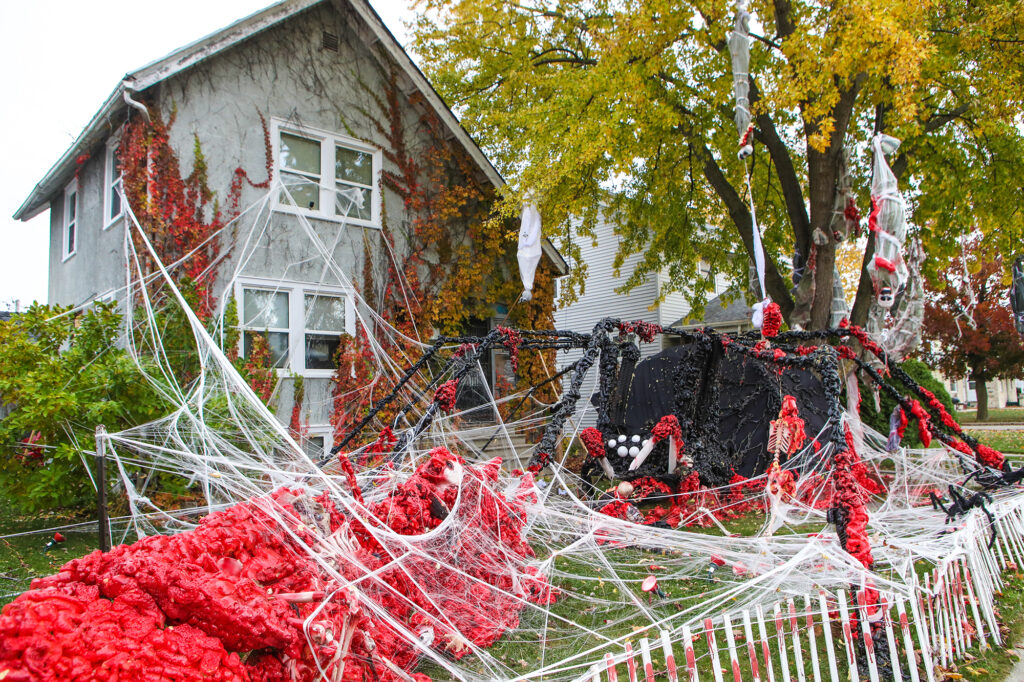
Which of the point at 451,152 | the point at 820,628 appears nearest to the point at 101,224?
the point at 451,152

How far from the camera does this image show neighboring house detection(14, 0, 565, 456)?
32.0 feet

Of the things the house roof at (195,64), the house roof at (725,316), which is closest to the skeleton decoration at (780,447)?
the house roof at (195,64)

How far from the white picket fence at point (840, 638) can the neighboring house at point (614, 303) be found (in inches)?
604

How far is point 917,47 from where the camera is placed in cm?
898

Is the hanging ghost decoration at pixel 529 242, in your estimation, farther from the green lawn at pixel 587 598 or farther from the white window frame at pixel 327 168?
the green lawn at pixel 587 598

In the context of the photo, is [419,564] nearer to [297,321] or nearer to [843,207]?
[297,321]

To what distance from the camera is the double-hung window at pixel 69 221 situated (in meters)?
12.2

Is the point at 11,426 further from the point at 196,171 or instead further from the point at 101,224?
the point at 101,224

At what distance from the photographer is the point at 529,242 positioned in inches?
449

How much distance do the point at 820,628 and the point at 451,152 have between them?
1044 cm

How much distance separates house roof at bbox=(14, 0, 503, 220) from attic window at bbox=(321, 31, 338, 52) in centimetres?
53

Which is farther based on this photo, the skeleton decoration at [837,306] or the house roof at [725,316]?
the house roof at [725,316]

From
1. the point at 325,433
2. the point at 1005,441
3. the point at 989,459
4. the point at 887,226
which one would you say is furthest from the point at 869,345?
the point at 1005,441

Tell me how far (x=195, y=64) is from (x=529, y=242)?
234 inches
